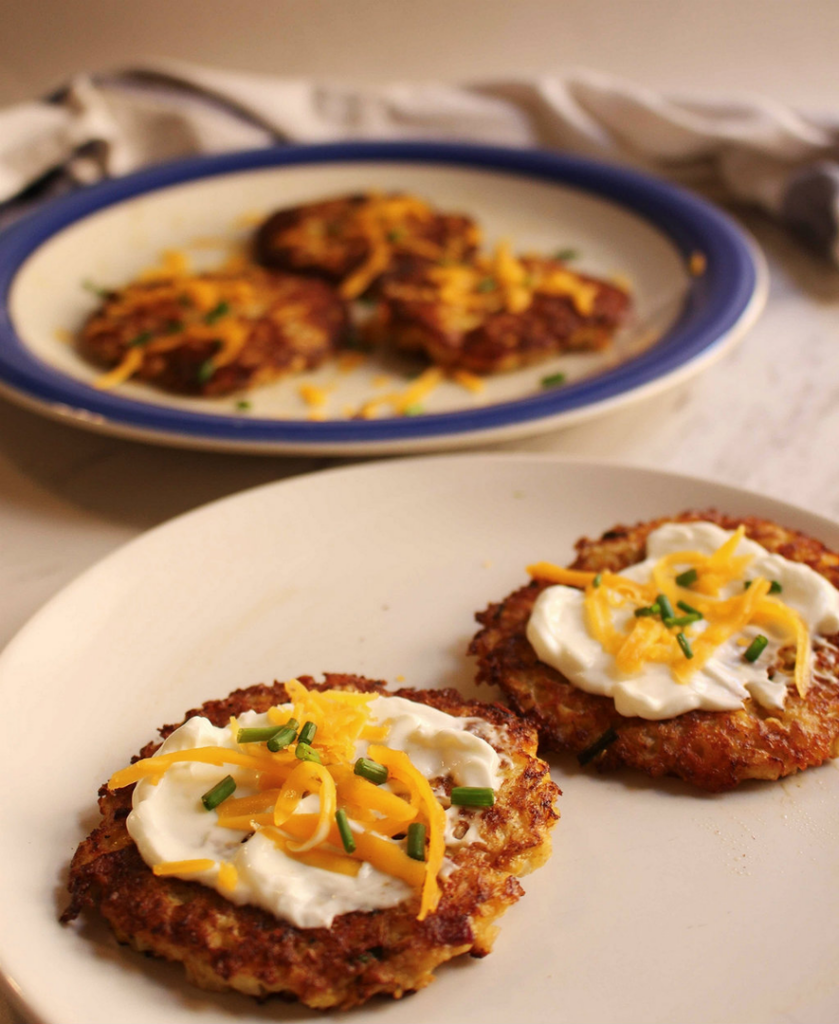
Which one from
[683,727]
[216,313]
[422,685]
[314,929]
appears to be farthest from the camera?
[216,313]

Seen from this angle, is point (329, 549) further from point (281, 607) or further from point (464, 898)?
point (464, 898)

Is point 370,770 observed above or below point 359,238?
above

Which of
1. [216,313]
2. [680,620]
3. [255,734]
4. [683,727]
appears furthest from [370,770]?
[216,313]

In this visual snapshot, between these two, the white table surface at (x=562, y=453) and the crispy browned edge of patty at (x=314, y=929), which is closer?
the crispy browned edge of patty at (x=314, y=929)

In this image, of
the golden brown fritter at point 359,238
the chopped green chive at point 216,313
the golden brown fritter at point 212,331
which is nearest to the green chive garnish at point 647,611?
the golden brown fritter at point 212,331

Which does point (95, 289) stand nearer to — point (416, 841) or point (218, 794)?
point (218, 794)

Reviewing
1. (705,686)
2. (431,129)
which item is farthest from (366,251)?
(705,686)

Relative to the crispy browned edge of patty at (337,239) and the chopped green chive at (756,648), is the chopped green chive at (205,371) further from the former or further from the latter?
the chopped green chive at (756,648)

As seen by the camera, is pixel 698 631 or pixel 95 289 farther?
pixel 95 289
